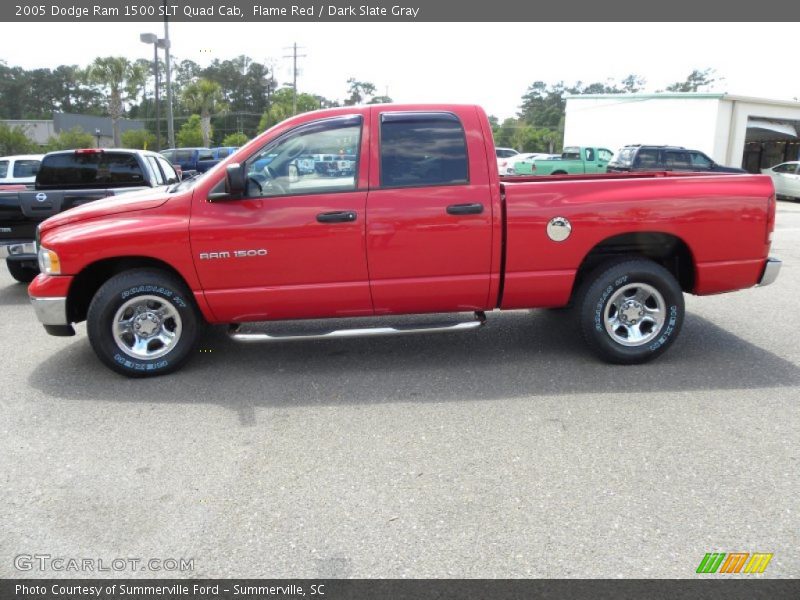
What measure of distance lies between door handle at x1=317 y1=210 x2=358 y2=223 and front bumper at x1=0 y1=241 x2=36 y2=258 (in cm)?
449

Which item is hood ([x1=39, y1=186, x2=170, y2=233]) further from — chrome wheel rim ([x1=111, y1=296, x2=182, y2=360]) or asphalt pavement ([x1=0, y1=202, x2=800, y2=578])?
asphalt pavement ([x1=0, y1=202, x2=800, y2=578])

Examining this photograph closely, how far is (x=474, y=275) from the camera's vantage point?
16.5ft

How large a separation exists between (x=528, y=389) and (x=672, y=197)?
74.3 inches

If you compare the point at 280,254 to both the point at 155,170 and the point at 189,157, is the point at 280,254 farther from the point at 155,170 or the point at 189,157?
the point at 189,157

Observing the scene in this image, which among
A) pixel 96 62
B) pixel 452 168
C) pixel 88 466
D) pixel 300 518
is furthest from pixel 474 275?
pixel 96 62

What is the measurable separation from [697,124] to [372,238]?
29749 millimetres

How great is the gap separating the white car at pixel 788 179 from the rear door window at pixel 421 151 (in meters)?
24.4

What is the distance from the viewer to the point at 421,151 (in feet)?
16.3

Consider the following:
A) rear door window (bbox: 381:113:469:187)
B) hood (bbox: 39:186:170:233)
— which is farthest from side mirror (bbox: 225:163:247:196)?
rear door window (bbox: 381:113:469:187)

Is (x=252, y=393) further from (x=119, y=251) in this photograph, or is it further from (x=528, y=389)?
(x=528, y=389)

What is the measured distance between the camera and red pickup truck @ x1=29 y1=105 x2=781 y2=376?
4840 millimetres

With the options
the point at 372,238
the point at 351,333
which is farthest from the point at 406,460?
the point at 372,238

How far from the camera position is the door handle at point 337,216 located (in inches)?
189

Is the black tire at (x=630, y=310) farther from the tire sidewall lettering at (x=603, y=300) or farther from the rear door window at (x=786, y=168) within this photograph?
the rear door window at (x=786, y=168)
